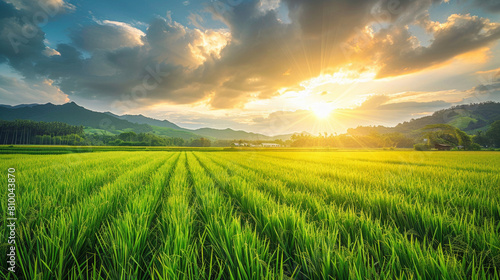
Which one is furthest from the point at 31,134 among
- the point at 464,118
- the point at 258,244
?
the point at 464,118

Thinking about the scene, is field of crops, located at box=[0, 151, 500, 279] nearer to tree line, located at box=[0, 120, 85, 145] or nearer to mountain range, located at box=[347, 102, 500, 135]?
tree line, located at box=[0, 120, 85, 145]

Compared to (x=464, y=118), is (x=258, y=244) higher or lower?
lower

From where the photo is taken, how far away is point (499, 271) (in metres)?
1.44

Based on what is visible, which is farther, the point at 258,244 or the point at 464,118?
the point at 464,118

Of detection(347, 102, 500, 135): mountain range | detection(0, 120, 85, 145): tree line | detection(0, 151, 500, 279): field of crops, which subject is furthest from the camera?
detection(347, 102, 500, 135): mountain range

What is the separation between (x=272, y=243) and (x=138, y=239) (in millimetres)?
1315

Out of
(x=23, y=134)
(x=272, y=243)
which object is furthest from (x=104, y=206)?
(x=23, y=134)

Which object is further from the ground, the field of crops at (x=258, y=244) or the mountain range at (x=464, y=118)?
the mountain range at (x=464, y=118)

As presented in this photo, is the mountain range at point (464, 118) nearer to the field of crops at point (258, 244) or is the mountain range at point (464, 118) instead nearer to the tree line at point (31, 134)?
the field of crops at point (258, 244)

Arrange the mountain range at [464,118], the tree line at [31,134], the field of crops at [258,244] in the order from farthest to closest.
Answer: the mountain range at [464,118] < the tree line at [31,134] < the field of crops at [258,244]

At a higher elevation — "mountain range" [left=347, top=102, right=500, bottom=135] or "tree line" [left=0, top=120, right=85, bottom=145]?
"mountain range" [left=347, top=102, right=500, bottom=135]

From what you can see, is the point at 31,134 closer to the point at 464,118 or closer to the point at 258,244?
the point at 258,244

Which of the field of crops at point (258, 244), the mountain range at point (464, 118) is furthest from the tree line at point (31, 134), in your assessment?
the mountain range at point (464, 118)

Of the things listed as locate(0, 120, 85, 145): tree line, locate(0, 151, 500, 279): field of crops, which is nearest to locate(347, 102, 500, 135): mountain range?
locate(0, 151, 500, 279): field of crops
